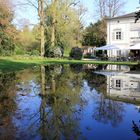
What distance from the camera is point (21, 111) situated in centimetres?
1083

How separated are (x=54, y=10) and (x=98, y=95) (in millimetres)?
44596

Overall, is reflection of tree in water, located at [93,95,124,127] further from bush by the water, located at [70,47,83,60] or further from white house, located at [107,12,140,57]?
white house, located at [107,12,140,57]

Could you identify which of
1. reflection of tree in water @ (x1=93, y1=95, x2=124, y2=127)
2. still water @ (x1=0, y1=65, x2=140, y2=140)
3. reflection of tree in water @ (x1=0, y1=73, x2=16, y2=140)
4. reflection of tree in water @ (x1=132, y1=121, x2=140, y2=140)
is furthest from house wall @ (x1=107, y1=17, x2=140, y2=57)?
reflection of tree in water @ (x1=132, y1=121, x2=140, y2=140)

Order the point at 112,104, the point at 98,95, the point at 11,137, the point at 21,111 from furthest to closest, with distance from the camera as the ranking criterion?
1. the point at 98,95
2. the point at 112,104
3. the point at 21,111
4. the point at 11,137

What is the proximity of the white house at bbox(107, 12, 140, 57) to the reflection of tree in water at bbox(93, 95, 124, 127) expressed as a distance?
4813 centimetres

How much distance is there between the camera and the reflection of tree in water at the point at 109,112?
9.50 m

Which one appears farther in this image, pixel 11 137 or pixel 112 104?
pixel 112 104

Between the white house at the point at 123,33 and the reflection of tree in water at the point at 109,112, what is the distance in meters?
48.1

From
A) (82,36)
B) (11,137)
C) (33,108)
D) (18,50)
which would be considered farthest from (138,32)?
(11,137)

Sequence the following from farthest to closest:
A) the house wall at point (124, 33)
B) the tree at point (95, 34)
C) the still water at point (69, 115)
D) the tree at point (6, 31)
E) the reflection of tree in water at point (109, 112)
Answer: the tree at point (95, 34) < the house wall at point (124, 33) < the tree at point (6, 31) < the reflection of tree in water at point (109, 112) < the still water at point (69, 115)

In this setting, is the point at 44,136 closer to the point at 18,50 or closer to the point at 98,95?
the point at 98,95

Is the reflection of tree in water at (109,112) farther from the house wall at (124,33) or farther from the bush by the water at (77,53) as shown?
the house wall at (124,33)

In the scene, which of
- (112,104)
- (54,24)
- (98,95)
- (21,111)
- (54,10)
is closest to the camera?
(21,111)

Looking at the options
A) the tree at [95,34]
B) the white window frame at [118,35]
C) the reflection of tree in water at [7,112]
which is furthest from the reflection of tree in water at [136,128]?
the tree at [95,34]
